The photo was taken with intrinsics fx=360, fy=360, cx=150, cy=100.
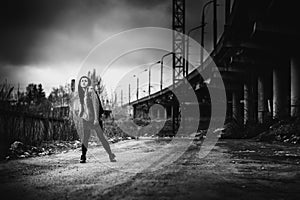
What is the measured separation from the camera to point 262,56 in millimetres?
21766

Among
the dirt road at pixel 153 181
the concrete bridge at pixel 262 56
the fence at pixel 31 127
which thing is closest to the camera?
the dirt road at pixel 153 181

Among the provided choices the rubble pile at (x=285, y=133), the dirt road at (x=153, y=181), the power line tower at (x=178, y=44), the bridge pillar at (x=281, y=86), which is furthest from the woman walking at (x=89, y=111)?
the power line tower at (x=178, y=44)

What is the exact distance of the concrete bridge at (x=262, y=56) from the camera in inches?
629

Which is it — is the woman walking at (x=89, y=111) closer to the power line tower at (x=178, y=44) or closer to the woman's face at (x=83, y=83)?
the woman's face at (x=83, y=83)

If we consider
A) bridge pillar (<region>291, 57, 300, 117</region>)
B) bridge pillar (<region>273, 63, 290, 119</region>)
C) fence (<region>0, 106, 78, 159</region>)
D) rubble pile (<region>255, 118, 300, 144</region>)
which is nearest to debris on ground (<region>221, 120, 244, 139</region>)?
bridge pillar (<region>273, 63, 290, 119</region>)

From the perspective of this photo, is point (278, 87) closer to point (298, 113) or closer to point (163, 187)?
point (298, 113)

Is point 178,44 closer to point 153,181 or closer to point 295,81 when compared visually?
point 295,81

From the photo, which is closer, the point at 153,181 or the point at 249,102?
the point at 153,181

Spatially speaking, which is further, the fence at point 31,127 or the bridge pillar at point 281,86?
the bridge pillar at point 281,86

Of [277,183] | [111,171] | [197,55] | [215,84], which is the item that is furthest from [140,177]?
[197,55]

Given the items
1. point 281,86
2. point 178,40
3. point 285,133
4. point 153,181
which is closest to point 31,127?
point 153,181

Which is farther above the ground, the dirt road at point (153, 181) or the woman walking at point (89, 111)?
the woman walking at point (89, 111)

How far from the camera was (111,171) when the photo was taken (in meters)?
5.95

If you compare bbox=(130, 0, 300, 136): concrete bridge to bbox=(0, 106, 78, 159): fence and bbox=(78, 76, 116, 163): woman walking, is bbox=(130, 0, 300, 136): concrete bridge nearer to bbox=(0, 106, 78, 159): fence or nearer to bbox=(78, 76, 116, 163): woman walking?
bbox=(0, 106, 78, 159): fence
